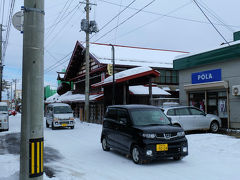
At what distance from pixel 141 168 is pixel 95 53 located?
24.7 metres

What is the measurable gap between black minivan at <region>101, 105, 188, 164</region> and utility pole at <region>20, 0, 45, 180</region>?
394 centimetres

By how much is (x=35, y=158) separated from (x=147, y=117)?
5170 mm

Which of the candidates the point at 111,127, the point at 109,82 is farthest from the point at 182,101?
the point at 111,127

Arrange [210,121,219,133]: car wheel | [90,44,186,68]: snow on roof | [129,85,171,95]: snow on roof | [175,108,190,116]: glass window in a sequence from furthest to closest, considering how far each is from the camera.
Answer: [90,44,186,68]: snow on roof
[129,85,171,95]: snow on roof
[210,121,219,133]: car wheel
[175,108,190,116]: glass window

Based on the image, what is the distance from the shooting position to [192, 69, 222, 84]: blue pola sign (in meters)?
17.9

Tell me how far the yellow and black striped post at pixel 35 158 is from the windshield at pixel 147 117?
456 cm

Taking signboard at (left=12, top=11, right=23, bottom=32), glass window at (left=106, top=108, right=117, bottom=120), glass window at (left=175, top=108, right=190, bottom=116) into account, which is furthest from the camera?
glass window at (left=175, top=108, right=190, bottom=116)

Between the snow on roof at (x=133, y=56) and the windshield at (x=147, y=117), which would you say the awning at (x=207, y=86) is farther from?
the snow on roof at (x=133, y=56)

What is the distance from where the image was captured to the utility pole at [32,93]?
4.85m

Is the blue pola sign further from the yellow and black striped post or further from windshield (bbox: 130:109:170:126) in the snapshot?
the yellow and black striped post

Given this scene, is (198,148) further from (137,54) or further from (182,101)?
(137,54)

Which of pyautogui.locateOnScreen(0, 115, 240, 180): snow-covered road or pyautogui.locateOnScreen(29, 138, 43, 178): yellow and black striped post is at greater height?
pyautogui.locateOnScreen(29, 138, 43, 178): yellow and black striped post

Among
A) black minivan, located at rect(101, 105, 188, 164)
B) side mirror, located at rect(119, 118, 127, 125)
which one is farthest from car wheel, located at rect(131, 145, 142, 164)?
side mirror, located at rect(119, 118, 127, 125)

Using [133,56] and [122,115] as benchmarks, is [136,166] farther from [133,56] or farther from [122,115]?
[133,56]
